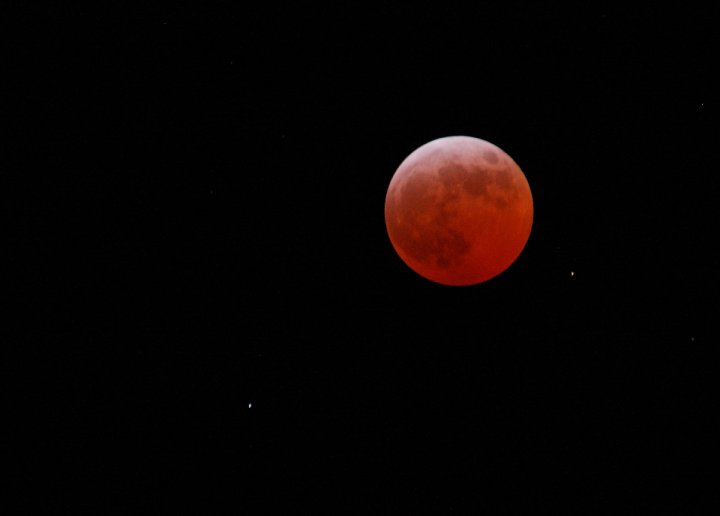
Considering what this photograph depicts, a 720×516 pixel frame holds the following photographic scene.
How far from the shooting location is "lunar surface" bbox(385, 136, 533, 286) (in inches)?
187

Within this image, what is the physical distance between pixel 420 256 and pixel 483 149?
90cm

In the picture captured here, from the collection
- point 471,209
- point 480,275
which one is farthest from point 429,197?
point 480,275

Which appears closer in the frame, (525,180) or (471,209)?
(471,209)

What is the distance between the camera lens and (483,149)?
5000mm

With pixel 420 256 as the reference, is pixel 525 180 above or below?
above

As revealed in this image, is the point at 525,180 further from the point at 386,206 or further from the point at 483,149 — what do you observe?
the point at 386,206

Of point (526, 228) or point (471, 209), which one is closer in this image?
point (471, 209)

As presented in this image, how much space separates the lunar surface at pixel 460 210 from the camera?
15.6 ft

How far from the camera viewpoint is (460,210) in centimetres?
472

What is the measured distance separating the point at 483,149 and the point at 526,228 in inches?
25.9

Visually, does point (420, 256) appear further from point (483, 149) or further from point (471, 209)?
point (483, 149)

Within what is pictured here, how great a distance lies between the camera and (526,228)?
5.06 meters

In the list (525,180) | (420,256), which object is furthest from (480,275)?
(525,180)

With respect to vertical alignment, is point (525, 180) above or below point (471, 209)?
above
